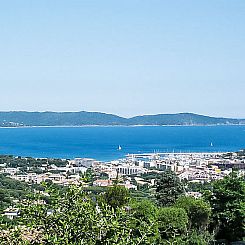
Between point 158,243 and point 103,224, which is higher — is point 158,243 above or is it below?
below

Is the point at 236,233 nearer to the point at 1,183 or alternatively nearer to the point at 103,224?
the point at 103,224

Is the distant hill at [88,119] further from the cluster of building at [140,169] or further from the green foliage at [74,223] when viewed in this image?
the green foliage at [74,223]

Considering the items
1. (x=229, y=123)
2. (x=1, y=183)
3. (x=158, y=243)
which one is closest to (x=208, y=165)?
(x=1, y=183)

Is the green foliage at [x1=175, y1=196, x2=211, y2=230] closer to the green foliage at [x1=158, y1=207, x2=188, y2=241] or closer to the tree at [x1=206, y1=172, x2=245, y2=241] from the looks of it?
the tree at [x1=206, y1=172, x2=245, y2=241]

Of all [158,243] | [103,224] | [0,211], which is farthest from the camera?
[158,243]

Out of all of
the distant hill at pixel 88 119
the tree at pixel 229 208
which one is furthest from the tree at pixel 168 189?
the distant hill at pixel 88 119

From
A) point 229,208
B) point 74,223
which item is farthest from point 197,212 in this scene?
point 74,223

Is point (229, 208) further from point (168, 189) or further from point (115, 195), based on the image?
point (168, 189)
